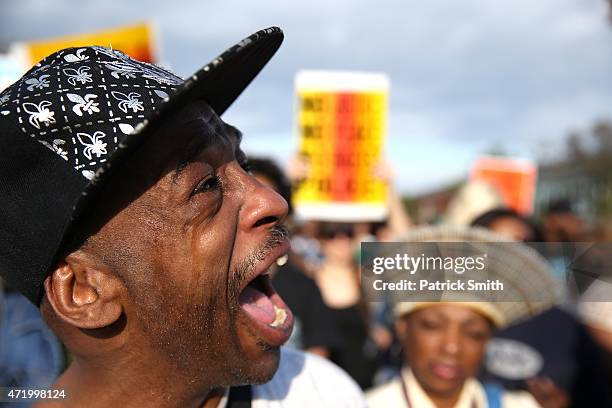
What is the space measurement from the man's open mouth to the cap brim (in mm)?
393

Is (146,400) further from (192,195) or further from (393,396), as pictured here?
(393,396)

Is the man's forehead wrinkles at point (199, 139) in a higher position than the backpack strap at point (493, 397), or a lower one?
higher

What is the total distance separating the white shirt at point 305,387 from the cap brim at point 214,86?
2.12 ft

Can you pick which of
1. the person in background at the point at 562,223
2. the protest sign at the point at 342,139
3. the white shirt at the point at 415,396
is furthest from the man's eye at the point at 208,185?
the person in background at the point at 562,223

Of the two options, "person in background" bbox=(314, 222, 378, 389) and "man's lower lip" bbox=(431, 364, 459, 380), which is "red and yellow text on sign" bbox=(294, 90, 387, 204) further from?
"man's lower lip" bbox=(431, 364, 459, 380)

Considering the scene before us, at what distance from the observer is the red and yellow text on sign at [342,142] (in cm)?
471

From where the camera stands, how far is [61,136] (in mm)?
1246

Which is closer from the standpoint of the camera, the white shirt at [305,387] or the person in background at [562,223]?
the white shirt at [305,387]

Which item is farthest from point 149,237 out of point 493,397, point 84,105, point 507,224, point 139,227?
point 507,224

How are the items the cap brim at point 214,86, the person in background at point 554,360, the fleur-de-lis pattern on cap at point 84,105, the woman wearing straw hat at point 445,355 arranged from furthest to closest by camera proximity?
the person in background at point 554,360, the woman wearing straw hat at point 445,355, the fleur-de-lis pattern on cap at point 84,105, the cap brim at point 214,86

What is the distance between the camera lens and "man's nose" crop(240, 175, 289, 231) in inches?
53.7

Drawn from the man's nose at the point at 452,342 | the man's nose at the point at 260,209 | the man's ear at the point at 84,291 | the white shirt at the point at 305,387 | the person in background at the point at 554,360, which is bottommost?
the person in background at the point at 554,360

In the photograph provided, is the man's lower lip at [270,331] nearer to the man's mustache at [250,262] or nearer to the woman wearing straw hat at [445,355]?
the man's mustache at [250,262]

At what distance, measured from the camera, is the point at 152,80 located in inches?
52.4
